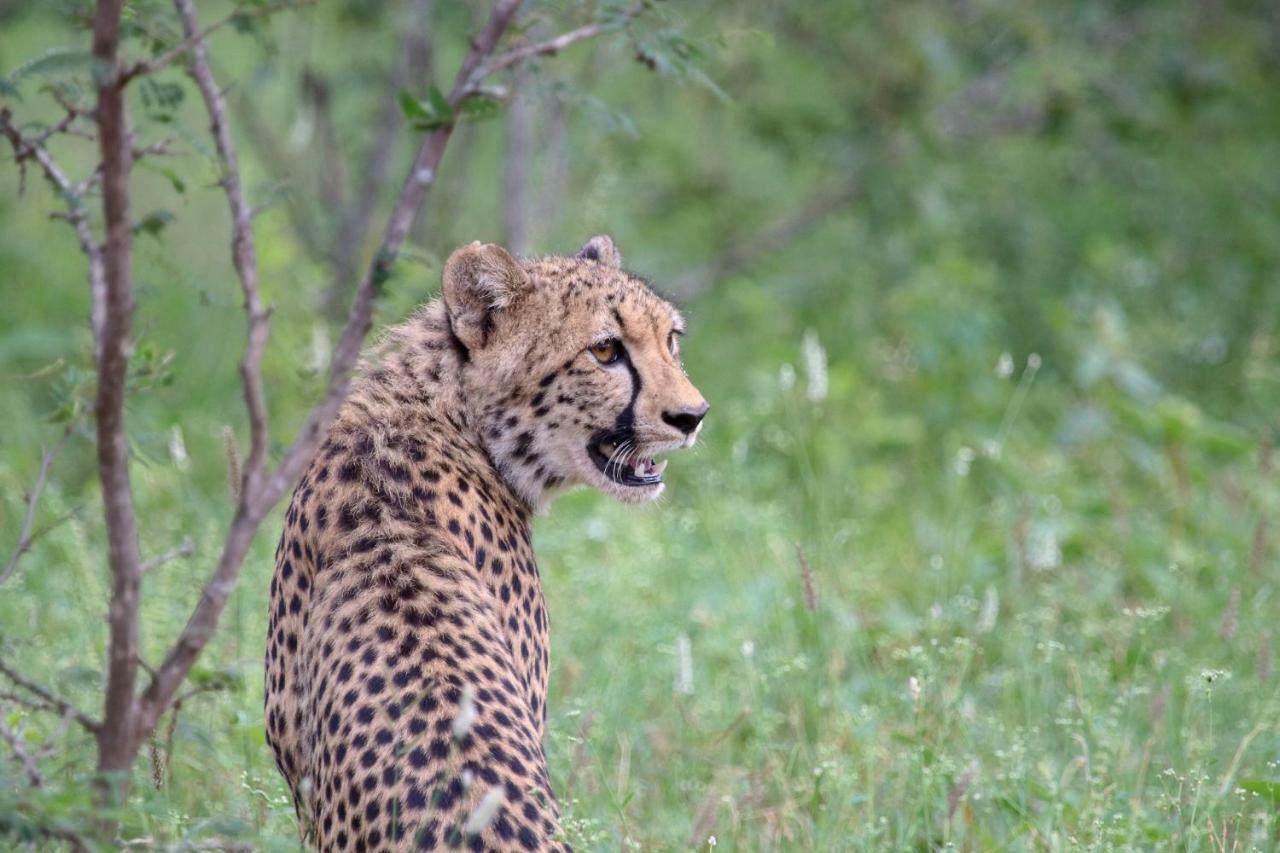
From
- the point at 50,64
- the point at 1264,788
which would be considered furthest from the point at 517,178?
the point at 50,64

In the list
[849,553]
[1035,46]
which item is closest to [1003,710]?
[849,553]

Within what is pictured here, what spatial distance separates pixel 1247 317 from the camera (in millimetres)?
7262

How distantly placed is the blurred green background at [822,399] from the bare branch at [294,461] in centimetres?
9

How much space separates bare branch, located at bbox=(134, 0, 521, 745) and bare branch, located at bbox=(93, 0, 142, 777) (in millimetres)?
39

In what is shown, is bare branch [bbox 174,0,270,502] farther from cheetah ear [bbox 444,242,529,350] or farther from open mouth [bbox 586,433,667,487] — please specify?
open mouth [bbox 586,433,667,487]

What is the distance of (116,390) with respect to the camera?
2066 millimetres

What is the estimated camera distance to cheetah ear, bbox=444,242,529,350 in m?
3.13

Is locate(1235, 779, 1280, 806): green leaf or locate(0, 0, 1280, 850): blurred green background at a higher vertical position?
locate(0, 0, 1280, 850): blurred green background

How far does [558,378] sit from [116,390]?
4.08 feet

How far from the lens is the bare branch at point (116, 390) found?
2.02 metres

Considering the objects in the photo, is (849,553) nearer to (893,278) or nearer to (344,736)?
(893,278)

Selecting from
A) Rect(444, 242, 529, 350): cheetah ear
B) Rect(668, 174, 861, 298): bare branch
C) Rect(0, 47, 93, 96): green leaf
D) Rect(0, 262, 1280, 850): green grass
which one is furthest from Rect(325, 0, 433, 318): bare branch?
Rect(0, 47, 93, 96): green leaf

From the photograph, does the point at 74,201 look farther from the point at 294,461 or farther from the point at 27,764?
the point at 27,764

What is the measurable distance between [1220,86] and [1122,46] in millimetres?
480
